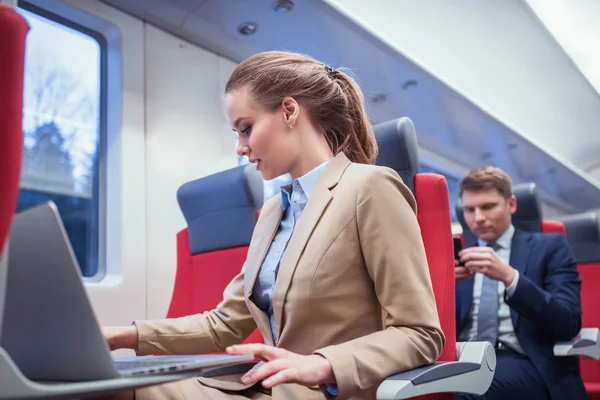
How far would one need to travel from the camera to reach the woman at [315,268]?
1091 mm

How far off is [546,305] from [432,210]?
0.97m

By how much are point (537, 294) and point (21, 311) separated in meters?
1.98

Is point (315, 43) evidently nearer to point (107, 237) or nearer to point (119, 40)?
point (119, 40)

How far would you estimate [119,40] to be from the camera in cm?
316

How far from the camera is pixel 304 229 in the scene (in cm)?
130

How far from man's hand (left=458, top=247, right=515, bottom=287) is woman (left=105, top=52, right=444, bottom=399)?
0.95 m

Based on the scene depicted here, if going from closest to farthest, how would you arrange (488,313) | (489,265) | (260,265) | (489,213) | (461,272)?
(260,265), (489,265), (461,272), (488,313), (489,213)

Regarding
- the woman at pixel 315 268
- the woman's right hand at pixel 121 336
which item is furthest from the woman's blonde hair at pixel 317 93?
the woman's right hand at pixel 121 336

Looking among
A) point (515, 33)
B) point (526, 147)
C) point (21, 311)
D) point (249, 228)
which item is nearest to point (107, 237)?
point (249, 228)

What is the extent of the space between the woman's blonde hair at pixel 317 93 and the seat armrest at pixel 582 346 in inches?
50.7

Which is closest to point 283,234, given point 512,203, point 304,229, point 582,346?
point 304,229

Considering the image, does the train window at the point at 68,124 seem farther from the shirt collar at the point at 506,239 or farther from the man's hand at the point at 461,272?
the shirt collar at the point at 506,239

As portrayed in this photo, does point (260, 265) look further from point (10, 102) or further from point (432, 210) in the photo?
point (10, 102)

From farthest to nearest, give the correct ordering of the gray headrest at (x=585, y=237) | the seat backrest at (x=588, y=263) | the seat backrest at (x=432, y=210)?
the gray headrest at (x=585, y=237) < the seat backrest at (x=588, y=263) < the seat backrest at (x=432, y=210)
